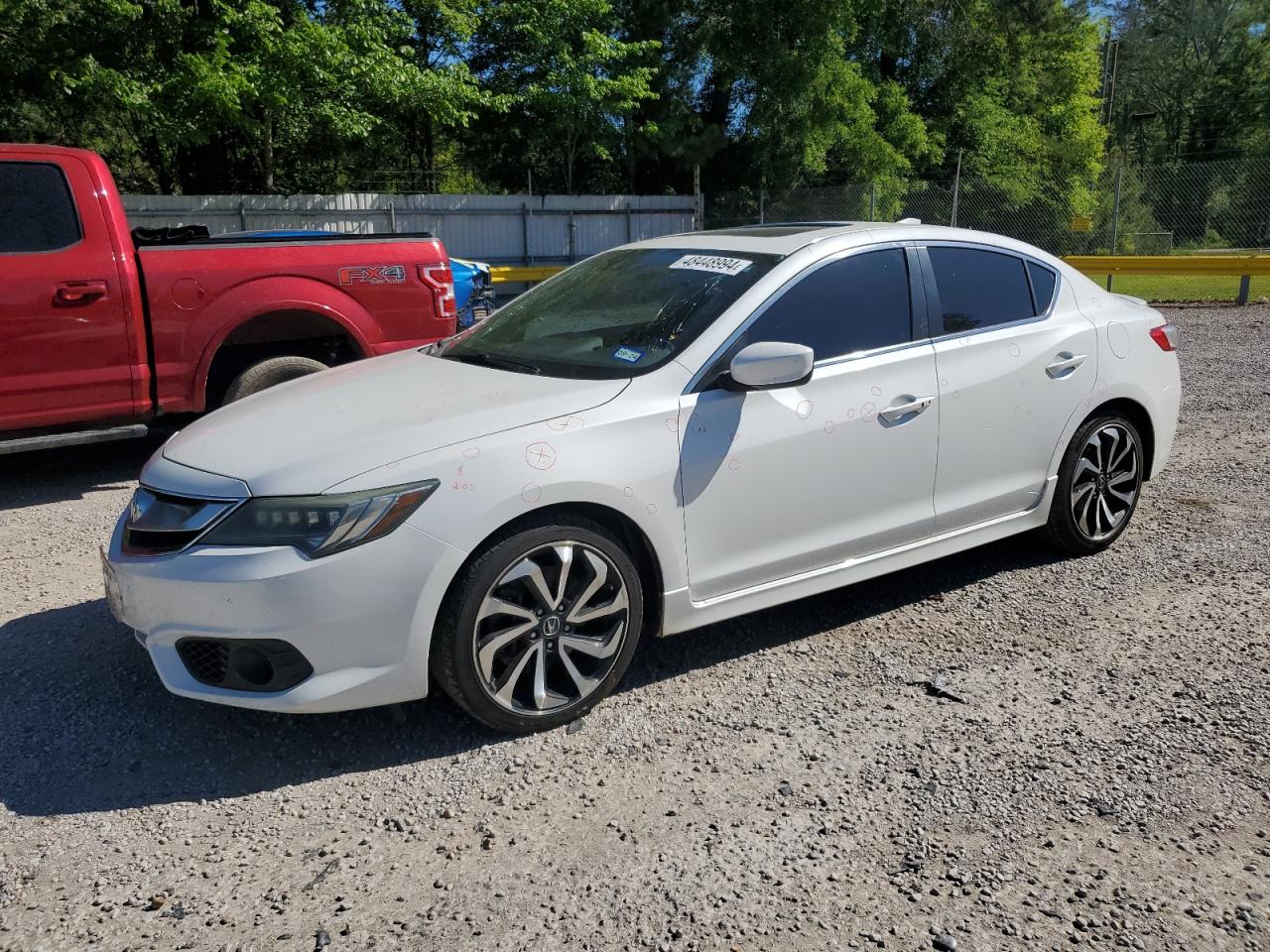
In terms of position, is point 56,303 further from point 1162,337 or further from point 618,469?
point 1162,337

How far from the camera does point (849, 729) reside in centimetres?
348

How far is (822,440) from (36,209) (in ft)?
15.7

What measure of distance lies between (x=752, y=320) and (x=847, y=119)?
2490 cm

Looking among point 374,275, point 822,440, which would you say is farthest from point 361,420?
point 374,275

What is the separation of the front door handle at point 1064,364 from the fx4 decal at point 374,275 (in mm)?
4176

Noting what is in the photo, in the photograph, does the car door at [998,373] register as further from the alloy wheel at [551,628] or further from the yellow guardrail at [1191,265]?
the yellow guardrail at [1191,265]

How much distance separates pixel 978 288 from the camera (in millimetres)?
4598

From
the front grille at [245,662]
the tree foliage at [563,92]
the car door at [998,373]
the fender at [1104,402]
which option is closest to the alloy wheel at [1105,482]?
the fender at [1104,402]

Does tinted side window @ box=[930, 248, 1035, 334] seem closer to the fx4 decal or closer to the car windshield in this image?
the car windshield

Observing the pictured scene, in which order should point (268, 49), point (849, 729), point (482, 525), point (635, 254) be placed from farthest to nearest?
point (268, 49) → point (635, 254) → point (849, 729) → point (482, 525)

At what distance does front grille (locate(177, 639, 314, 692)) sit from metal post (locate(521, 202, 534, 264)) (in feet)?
69.5

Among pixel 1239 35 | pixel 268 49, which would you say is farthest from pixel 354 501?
pixel 1239 35

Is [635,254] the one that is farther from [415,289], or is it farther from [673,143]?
[673,143]

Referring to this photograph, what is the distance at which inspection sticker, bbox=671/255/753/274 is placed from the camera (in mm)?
4082
